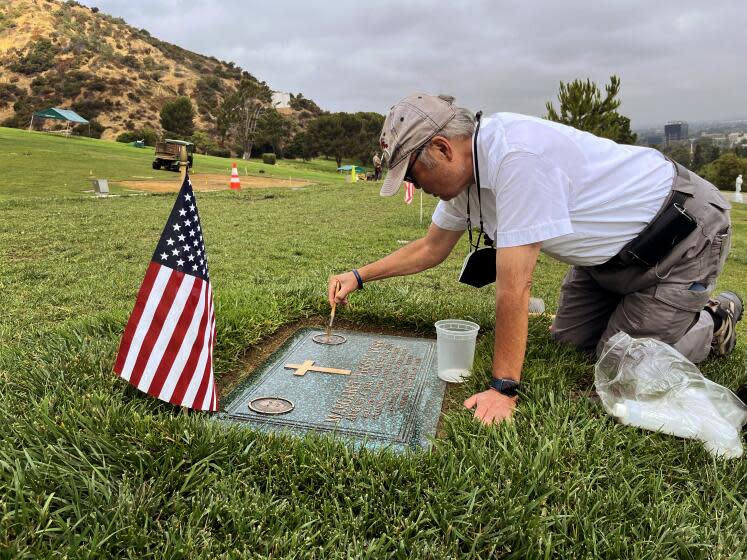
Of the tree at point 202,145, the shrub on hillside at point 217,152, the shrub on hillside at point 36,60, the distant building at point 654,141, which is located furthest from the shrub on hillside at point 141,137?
the distant building at point 654,141

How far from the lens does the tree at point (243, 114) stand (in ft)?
204

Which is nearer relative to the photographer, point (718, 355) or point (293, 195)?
point (718, 355)

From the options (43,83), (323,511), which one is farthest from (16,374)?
(43,83)

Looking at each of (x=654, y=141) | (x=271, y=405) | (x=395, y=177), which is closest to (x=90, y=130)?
(x=271, y=405)

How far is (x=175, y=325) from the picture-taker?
2.21 metres

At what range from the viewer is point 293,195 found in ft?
48.9

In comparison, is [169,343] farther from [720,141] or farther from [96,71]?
[720,141]

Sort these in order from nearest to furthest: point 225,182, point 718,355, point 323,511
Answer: point 323,511, point 718,355, point 225,182

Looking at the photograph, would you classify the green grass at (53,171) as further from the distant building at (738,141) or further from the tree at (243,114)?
the distant building at (738,141)

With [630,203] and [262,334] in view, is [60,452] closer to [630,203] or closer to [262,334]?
[262,334]

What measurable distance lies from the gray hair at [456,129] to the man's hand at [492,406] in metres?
0.98

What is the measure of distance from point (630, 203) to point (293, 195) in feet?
42.7

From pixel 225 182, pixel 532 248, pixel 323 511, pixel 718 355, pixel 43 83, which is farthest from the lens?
pixel 43 83

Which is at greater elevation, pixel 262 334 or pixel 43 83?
pixel 43 83
